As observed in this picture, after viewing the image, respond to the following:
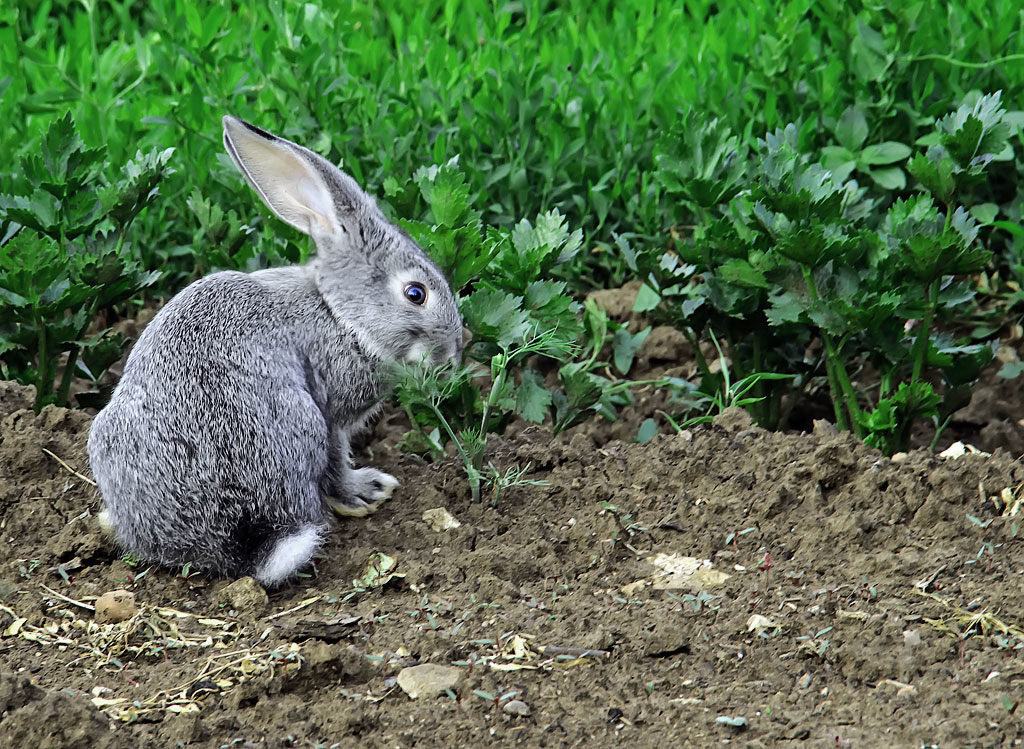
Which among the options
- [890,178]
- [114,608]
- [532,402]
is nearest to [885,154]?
[890,178]

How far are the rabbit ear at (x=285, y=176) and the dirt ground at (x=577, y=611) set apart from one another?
3.12 ft

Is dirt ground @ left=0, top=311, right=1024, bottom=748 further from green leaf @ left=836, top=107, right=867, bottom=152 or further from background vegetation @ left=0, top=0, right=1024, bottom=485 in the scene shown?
green leaf @ left=836, top=107, right=867, bottom=152

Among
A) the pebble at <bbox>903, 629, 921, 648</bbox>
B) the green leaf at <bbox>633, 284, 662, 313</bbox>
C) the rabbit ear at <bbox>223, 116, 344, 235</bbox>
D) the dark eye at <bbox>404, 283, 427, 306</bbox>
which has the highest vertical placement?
the rabbit ear at <bbox>223, 116, 344, 235</bbox>

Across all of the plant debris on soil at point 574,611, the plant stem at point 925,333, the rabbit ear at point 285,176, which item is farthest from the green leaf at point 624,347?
the rabbit ear at point 285,176

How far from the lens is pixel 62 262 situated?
181 inches

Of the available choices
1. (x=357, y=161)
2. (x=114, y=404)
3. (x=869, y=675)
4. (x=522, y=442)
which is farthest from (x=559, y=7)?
(x=869, y=675)

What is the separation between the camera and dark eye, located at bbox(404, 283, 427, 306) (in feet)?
14.2

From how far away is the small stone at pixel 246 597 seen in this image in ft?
12.2

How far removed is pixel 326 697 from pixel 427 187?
1.99 meters

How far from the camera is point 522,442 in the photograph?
4.61m

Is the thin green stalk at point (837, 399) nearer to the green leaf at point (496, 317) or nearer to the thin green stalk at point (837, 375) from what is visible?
the thin green stalk at point (837, 375)

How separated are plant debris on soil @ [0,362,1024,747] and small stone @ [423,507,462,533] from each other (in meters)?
0.01

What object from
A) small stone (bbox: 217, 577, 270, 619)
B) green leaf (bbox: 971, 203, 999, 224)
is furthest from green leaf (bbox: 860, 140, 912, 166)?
small stone (bbox: 217, 577, 270, 619)

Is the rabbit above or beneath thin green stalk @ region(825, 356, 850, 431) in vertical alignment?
above
